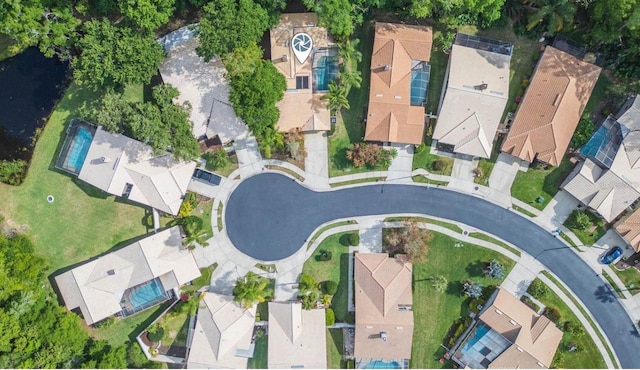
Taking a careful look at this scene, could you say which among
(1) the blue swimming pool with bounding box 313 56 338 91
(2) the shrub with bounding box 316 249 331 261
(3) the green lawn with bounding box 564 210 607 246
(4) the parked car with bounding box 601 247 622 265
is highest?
(1) the blue swimming pool with bounding box 313 56 338 91

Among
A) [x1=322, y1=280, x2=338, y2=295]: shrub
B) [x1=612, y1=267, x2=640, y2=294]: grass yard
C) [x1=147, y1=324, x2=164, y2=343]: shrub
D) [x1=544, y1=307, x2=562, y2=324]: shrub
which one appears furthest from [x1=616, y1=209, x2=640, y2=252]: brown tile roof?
[x1=147, y1=324, x2=164, y2=343]: shrub

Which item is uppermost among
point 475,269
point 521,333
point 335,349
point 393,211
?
point 393,211

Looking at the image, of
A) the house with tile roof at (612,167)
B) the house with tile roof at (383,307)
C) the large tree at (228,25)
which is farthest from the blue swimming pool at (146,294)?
the house with tile roof at (612,167)

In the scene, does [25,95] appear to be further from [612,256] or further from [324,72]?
[612,256]

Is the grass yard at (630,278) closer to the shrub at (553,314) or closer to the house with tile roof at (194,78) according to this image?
the shrub at (553,314)

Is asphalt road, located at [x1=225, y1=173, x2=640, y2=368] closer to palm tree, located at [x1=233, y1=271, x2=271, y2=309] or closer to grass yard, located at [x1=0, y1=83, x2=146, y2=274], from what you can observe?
palm tree, located at [x1=233, y1=271, x2=271, y2=309]

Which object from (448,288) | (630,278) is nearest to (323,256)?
(448,288)
